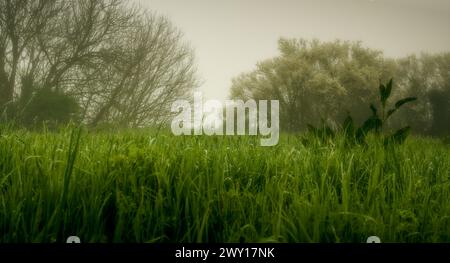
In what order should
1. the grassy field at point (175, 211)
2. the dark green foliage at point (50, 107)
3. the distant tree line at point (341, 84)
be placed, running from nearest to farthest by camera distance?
1. the grassy field at point (175, 211)
2. the dark green foliage at point (50, 107)
3. the distant tree line at point (341, 84)

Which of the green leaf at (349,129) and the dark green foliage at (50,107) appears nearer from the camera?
the green leaf at (349,129)

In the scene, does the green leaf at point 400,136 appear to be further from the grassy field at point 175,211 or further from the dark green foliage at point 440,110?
the dark green foliage at point 440,110

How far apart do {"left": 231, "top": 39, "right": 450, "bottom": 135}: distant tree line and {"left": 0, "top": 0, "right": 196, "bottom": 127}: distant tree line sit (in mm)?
3785

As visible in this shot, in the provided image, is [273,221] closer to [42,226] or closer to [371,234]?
[371,234]

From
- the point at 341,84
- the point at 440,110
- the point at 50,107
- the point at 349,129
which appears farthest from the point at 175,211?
the point at 341,84

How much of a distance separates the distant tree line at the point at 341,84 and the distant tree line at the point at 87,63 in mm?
3785

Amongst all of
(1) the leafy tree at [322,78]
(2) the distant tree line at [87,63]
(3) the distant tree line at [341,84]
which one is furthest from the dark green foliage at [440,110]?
(2) the distant tree line at [87,63]

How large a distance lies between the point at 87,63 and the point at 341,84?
9755 mm

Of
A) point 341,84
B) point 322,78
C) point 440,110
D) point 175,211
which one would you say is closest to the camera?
point 175,211

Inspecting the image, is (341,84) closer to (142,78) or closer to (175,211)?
(142,78)

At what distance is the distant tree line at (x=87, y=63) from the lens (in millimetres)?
9602

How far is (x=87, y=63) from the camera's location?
10688mm
